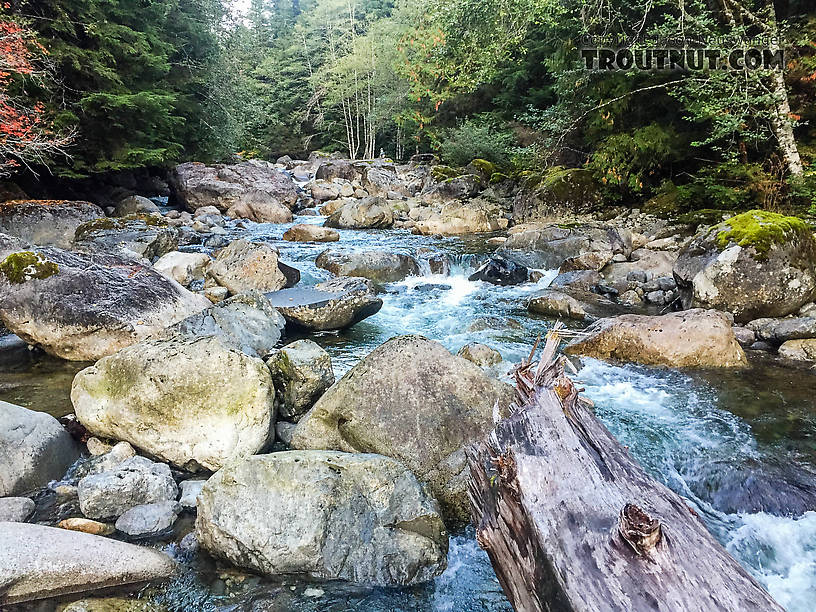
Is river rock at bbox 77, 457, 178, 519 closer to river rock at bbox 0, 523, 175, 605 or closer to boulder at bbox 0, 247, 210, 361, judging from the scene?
river rock at bbox 0, 523, 175, 605

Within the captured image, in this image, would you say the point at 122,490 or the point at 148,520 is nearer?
the point at 148,520

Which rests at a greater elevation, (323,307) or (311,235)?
(311,235)

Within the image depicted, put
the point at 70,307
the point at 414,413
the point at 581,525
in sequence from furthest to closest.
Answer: the point at 70,307
the point at 414,413
the point at 581,525

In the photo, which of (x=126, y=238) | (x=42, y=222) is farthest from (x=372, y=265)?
(x=42, y=222)

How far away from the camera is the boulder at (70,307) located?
5789 millimetres

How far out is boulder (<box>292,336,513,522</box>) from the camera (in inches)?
143

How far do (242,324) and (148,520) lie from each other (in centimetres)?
312

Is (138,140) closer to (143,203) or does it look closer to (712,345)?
(143,203)

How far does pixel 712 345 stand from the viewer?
235 inches

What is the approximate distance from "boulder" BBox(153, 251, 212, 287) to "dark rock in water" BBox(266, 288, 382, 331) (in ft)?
7.42

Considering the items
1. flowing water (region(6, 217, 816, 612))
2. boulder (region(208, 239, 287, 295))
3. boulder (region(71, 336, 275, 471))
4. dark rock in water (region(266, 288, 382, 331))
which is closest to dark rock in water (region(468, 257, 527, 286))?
flowing water (region(6, 217, 816, 612))

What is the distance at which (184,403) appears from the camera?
3951 millimetres

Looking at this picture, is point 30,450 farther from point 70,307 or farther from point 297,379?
point 70,307

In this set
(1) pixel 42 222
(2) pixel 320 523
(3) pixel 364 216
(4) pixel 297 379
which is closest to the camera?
(2) pixel 320 523
